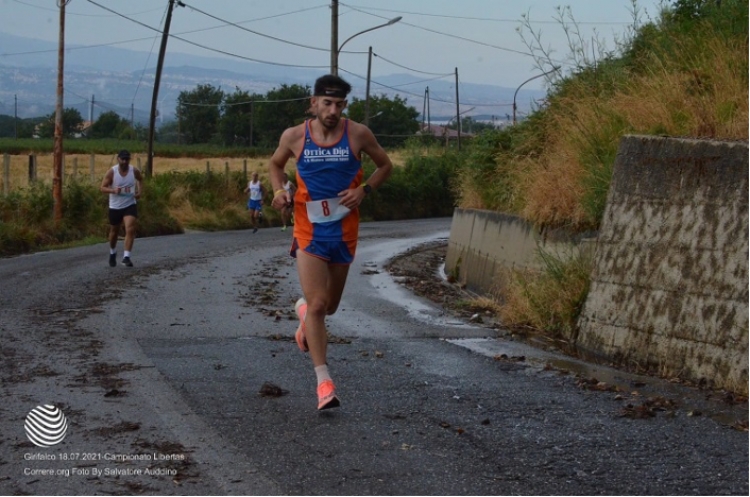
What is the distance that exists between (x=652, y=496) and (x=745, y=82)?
639 centimetres

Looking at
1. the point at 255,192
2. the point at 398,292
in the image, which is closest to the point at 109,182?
the point at 398,292

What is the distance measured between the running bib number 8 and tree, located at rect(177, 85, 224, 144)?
11416 centimetres

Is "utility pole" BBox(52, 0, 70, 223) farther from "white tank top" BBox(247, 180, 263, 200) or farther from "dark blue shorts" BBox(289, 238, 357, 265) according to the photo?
"dark blue shorts" BBox(289, 238, 357, 265)

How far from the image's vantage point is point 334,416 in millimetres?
6602

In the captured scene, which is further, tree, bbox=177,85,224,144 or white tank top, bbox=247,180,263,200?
tree, bbox=177,85,224,144

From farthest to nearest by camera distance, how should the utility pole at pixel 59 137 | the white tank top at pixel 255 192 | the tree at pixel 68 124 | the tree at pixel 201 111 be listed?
the tree at pixel 68 124 → the tree at pixel 201 111 → the white tank top at pixel 255 192 → the utility pole at pixel 59 137

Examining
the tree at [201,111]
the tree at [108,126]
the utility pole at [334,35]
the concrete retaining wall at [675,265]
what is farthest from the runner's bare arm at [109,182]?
the tree at [108,126]

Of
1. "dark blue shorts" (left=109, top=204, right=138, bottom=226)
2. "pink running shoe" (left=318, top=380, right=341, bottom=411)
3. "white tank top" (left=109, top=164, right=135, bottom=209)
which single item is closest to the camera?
"pink running shoe" (left=318, top=380, right=341, bottom=411)

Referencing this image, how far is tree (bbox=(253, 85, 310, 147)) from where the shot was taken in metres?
104

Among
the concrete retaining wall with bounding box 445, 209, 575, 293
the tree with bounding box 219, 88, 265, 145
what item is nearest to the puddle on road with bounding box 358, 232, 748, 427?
the concrete retaining wall with bounding box 445, 209, 575, 293

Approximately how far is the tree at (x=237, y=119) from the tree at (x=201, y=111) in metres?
3.60

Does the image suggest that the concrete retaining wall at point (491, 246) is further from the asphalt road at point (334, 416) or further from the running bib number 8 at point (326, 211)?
the running bib number 8 at point (326, 211)

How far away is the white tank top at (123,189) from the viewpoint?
17.3 m

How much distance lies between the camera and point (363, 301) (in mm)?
13875
